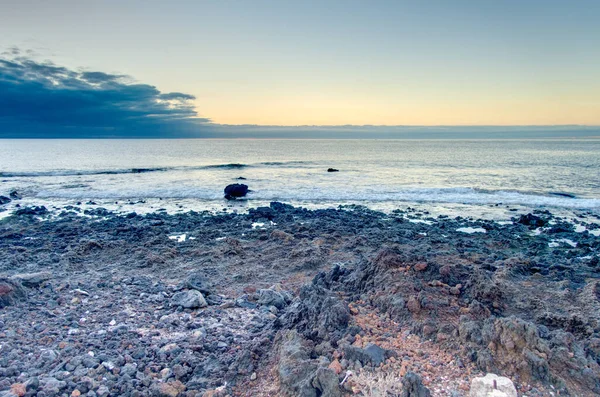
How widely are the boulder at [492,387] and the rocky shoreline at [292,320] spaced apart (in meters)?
0.14

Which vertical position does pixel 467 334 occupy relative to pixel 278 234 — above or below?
above

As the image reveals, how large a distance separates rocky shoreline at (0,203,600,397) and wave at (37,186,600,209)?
10068 millimetres

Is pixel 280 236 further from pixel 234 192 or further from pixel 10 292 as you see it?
pixel 234 192

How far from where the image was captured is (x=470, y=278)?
20.3ft

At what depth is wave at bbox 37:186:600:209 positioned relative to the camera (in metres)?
20.9

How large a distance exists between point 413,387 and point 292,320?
2.21 metres

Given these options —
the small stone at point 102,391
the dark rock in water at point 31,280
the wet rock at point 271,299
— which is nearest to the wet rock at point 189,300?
the wet rock at point 271,299

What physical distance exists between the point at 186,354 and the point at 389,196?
1936cm

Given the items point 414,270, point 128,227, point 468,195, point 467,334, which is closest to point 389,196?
point 468,195

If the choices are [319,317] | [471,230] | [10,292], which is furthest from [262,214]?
[319,317]

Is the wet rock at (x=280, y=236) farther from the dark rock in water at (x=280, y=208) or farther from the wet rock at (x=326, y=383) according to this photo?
the wet rock at (x=326, y=383)

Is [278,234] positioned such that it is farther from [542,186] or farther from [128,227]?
[542,186]

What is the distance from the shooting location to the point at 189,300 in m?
6.85

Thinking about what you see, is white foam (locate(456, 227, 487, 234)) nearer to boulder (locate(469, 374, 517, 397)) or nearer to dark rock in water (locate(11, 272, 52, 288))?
boulder (locate(469, 374, 517, 397))
